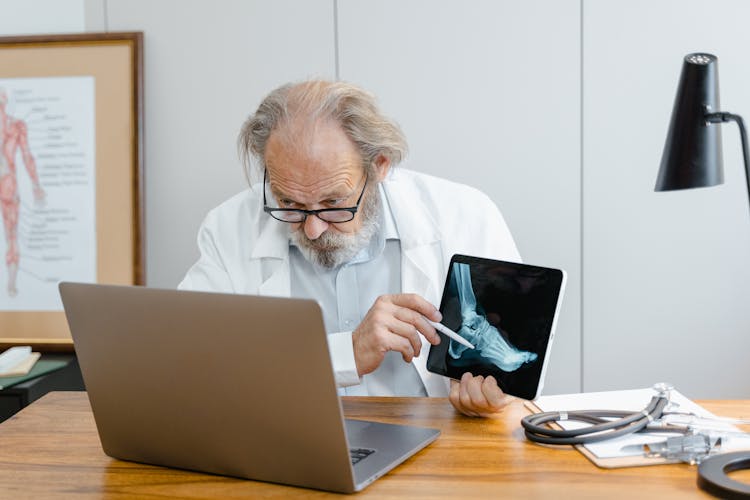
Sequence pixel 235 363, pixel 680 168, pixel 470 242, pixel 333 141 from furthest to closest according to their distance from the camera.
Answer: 1. pixel 470 242
2. pixel 333 141
3. pixel 680 168
4. pixel 235 363

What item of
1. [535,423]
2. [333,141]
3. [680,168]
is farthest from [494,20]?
[535,423]

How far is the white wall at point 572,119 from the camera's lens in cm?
245

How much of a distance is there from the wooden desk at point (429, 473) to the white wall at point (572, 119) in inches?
41.6

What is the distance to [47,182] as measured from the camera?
2.70 metres

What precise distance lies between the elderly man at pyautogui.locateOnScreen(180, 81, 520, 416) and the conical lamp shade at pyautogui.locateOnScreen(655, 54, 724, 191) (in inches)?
24.9

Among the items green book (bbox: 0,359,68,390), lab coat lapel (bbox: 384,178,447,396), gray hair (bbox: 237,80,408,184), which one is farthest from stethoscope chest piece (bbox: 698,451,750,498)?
green book (bbox: 0,359,68,390)

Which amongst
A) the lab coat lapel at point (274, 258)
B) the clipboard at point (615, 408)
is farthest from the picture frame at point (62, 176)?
the clipboard at point (615, 408)

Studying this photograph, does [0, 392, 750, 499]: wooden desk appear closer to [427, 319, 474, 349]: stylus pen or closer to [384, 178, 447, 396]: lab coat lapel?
[427, 319, 474, 349]: stylus pen

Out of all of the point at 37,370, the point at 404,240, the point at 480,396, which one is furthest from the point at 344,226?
the point at 37,370

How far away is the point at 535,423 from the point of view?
4.51 ft

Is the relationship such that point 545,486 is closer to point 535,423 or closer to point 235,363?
point 535,423

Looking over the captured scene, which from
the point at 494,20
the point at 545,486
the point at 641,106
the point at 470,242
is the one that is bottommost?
the point at 545,486

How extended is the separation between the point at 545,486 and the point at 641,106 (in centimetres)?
160

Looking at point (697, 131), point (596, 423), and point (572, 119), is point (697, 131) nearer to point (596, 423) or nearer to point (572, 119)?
point (596, 423)
